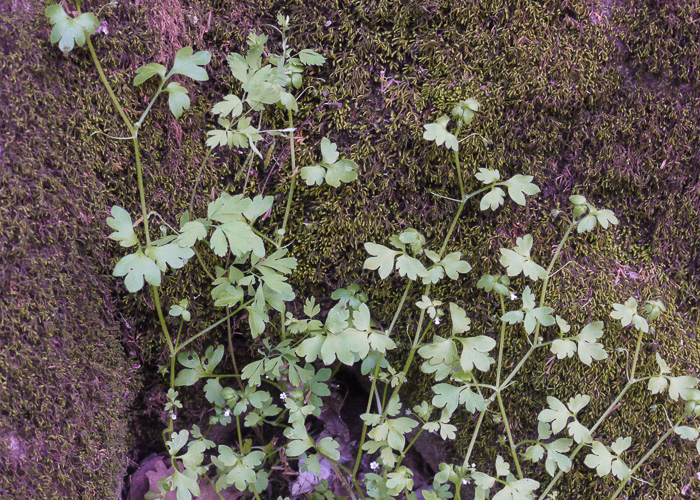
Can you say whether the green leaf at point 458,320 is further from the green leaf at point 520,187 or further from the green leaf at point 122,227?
the green leaf at point 122,227

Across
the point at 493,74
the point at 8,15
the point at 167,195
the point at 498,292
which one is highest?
the point at 8,15

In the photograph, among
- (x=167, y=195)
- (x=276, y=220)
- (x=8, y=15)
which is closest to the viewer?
(x=8, y=15)

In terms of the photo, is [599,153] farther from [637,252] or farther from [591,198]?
[637,252]

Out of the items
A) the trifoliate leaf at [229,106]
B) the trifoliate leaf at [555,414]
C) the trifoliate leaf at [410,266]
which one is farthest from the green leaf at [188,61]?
the trifoliate leaf at [555,414]

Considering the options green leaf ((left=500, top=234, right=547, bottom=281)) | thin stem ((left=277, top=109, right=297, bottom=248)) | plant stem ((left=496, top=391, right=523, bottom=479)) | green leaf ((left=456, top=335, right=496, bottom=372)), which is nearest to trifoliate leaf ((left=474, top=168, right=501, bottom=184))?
green leaf ((left=500, top=234, right=547, bottom=281))

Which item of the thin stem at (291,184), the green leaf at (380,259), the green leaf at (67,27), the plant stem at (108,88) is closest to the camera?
the green leaf at (67,27)

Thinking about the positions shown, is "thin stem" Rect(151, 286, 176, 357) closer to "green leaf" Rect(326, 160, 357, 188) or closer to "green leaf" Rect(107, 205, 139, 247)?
"green leaf" Rect(107, 205, 139, 247)

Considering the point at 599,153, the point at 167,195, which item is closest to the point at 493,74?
the point at 599,153

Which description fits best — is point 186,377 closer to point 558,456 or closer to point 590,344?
point 558,456
